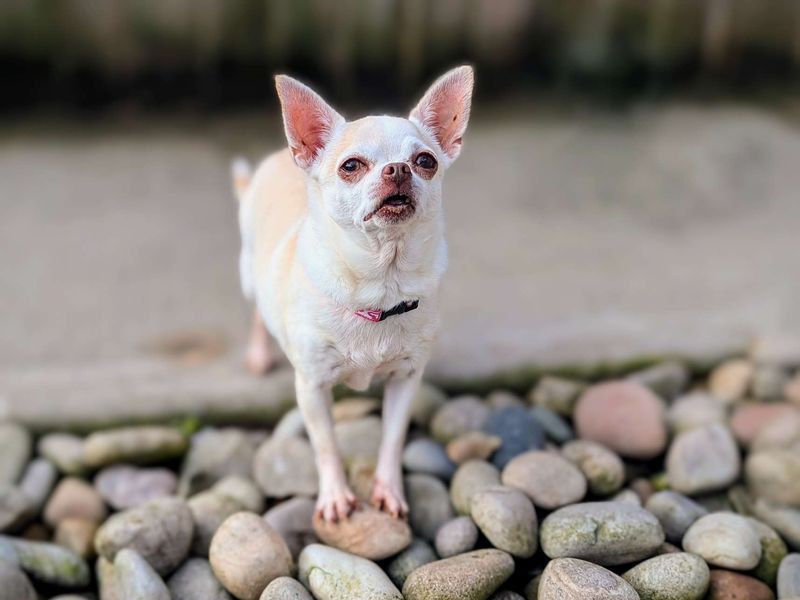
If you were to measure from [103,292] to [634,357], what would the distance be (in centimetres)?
310

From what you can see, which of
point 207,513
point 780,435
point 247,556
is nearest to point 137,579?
point 247,556

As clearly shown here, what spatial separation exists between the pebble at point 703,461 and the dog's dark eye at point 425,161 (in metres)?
1.80

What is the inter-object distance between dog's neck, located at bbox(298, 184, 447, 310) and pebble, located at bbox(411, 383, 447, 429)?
3.85ft

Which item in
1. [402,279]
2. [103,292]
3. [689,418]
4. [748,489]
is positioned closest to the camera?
[402,279]

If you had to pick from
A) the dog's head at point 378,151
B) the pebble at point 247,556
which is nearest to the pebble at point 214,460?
the pebble at point 247,556

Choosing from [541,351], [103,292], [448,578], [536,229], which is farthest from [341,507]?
[536,229]

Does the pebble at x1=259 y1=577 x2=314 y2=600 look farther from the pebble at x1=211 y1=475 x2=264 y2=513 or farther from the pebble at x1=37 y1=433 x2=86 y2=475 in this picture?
the pebble at x1=37 y1=433 x2=86 y2=475

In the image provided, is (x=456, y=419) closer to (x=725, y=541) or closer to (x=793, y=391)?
(x=725, y=541)

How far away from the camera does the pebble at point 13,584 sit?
3094 millimetres

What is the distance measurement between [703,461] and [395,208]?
1.93 metres

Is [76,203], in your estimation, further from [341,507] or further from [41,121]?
[341,507]

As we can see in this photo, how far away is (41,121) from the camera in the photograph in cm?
705

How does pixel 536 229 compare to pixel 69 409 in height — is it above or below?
above

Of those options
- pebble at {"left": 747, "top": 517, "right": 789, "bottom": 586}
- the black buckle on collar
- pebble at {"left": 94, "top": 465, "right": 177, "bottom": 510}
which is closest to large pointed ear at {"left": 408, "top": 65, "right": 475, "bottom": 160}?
the black buckle on collar
